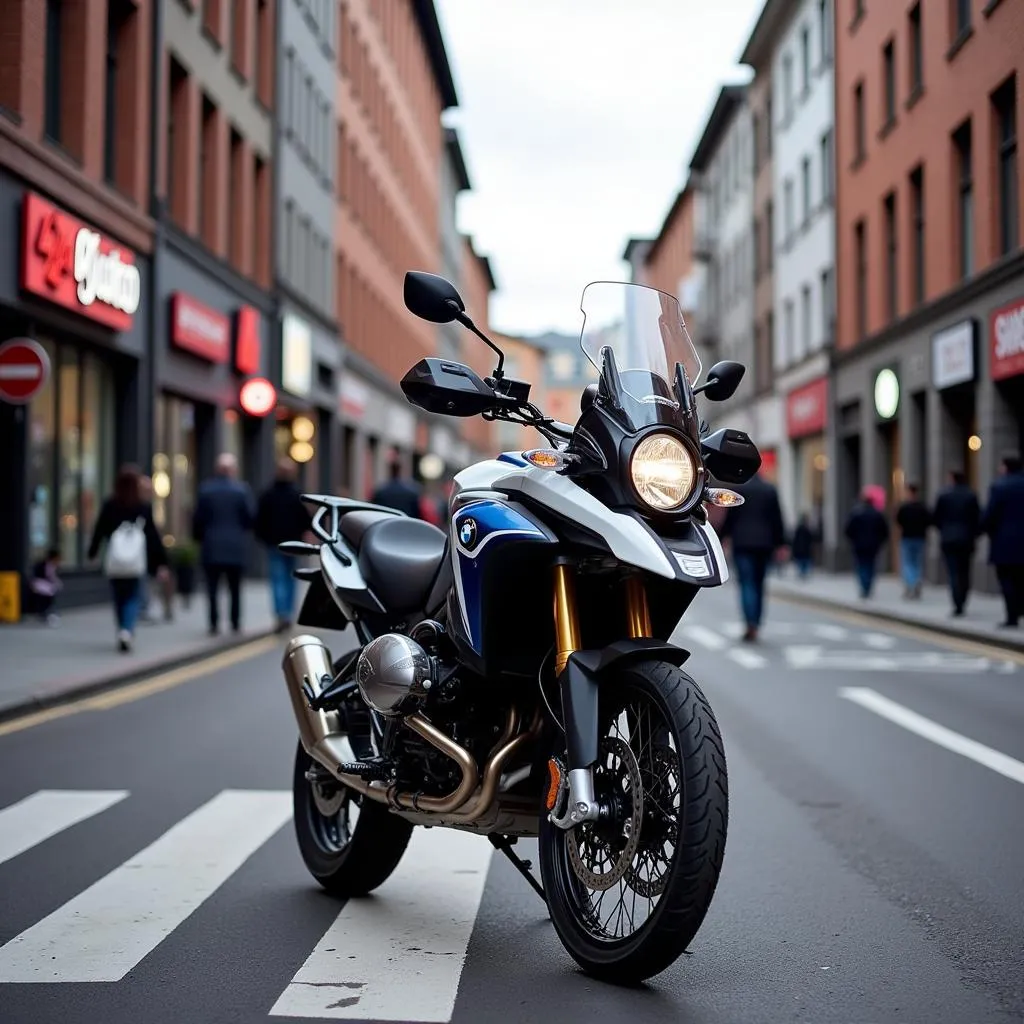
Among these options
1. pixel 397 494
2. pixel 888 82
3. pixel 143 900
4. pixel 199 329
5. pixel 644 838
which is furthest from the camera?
pixel 888 82

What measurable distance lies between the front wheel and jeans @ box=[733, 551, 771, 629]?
12138 millimetres

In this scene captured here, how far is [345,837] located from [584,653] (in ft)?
5.53

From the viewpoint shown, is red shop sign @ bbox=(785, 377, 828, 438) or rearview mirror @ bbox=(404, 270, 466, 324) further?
red shop sign @ bbox=(785, 377, 828, 438)

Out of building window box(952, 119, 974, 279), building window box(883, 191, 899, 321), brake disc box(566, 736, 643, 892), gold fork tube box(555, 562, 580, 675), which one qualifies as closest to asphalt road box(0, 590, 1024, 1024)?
brake disc box(566, 736, 643, 892)

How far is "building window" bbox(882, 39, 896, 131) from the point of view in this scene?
32.9m

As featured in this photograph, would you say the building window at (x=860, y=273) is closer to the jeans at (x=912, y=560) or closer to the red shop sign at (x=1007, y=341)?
the red shop sign at (x=1007, y=341)

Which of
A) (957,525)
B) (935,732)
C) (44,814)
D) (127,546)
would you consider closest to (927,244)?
(957,525)

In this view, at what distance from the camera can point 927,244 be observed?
2944cm

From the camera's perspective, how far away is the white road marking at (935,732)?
8320mm

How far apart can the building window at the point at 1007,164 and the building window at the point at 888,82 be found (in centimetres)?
846

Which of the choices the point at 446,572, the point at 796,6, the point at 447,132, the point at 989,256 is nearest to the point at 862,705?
the point at 446,572

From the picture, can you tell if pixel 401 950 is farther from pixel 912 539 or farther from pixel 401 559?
pixel 912 539

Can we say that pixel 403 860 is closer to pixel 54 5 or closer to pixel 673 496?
pixel 673 496

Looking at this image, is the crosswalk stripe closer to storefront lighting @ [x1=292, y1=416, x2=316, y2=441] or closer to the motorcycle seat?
the motorcycle seat
